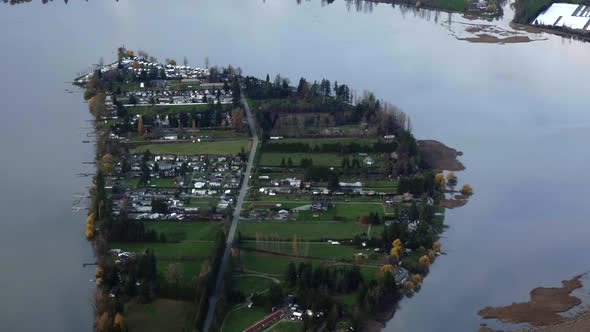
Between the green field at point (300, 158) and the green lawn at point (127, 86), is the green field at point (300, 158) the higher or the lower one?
the lower one

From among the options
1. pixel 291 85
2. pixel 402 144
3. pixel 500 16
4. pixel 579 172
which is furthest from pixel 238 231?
pixel 500 16

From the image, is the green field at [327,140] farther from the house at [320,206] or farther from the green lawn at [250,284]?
the green lawn at [250,284]

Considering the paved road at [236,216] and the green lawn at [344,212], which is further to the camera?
the green lawn at [344,212]

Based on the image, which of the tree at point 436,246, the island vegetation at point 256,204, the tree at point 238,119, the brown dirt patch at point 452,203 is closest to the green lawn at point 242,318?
the island vegetation at point 256,204

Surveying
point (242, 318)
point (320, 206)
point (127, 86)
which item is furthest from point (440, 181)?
point (127, 86)

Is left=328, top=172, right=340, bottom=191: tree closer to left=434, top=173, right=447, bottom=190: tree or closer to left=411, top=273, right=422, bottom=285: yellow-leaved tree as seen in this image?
left=434, top=173, right=447, bottom=190: tree

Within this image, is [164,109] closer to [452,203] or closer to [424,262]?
[452,203]

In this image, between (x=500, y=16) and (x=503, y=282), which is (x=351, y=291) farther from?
(x=500, y=16)
